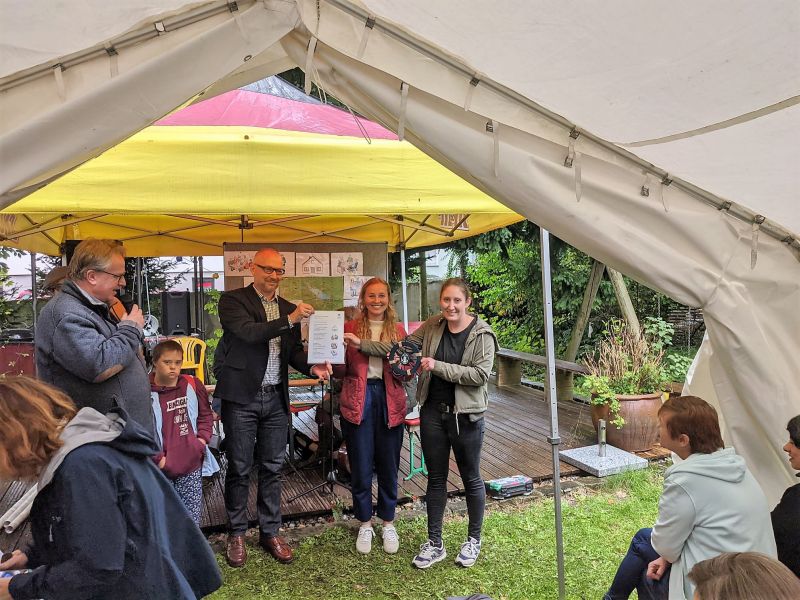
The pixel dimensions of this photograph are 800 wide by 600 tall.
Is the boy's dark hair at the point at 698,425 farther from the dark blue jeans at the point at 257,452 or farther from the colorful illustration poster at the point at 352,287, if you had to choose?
the colorful illustration poster at the point at 352,287

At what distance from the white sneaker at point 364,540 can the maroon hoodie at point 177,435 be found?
1205 millimetres

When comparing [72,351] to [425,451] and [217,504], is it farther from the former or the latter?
[217,504]

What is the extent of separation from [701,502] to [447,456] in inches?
64.8

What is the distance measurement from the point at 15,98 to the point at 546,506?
4.31 meters

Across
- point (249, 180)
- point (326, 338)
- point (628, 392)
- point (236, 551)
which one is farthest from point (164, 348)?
point (628, 392)

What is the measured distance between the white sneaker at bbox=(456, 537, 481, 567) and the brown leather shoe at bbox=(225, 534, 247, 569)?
1.38 m

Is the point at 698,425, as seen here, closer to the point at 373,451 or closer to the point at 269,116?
the point at 373,451

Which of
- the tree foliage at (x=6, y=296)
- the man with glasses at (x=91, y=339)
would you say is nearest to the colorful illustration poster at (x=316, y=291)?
the man with glasses at (x=91, y=339)

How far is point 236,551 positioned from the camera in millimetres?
3439

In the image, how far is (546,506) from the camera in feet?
14.5

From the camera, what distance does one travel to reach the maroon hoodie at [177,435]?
305cm

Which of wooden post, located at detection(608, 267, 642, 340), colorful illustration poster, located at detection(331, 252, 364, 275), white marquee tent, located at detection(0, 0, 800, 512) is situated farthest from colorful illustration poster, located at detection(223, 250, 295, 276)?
wooden post, located at detection(608, 267, 642, 340)

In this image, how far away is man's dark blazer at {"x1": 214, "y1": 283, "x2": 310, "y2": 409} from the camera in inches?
129

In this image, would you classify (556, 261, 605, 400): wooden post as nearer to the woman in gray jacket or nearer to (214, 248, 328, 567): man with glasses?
the woman in gray jacket
